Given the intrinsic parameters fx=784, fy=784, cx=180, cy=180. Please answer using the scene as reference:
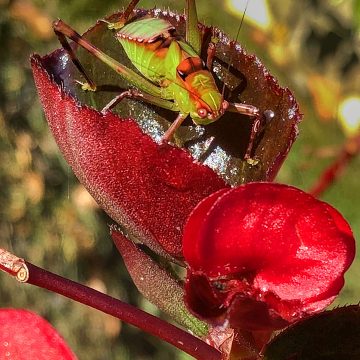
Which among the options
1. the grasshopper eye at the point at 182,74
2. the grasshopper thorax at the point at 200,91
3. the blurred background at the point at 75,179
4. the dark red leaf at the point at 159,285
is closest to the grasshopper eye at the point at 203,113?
the grasshopper thorax at the point at 200,91

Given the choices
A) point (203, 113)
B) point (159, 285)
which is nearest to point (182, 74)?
point (203, 113)

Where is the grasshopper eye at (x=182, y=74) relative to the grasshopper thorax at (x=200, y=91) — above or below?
below

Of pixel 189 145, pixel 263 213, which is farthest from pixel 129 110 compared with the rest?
pixel 263 213

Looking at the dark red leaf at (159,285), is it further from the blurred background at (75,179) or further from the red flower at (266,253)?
the blurred background at (75,179)

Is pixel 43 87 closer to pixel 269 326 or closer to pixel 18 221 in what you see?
pixel 269 326

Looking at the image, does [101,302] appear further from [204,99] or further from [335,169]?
[335,169]

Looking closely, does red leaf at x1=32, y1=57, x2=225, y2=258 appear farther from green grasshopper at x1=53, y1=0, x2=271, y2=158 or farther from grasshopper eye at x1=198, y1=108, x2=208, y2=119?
grasshopper eye at x1=198, y1=108, x2=208, y2=119

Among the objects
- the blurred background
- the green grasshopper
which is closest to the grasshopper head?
the green grasshopper
